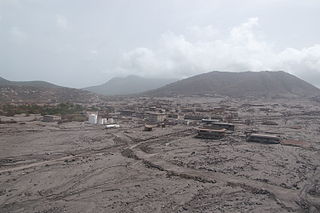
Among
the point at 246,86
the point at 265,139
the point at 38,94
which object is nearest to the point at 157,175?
the point at 265,139

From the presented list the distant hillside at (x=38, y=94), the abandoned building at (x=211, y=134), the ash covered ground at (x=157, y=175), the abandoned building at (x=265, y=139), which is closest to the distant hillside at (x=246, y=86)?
the distant hillside at (x=38, y=94)

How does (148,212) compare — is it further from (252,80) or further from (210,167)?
(252,80)

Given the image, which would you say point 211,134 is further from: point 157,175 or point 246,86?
point 246,86

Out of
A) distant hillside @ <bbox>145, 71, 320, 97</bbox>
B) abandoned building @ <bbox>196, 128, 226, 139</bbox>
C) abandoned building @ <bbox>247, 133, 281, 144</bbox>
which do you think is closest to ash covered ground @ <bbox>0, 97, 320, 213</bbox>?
abandoned building @ <bbox>247, 133, 281, 144</bbox>

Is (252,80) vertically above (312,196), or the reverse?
(252,80)

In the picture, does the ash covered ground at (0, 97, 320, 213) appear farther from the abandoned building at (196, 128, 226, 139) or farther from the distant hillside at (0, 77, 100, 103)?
the distant hillside at (0, 77, 100, 103)

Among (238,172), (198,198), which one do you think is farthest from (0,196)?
(238,172)

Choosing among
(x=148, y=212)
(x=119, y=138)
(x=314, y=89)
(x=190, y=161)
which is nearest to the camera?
(x=148, y=212)
